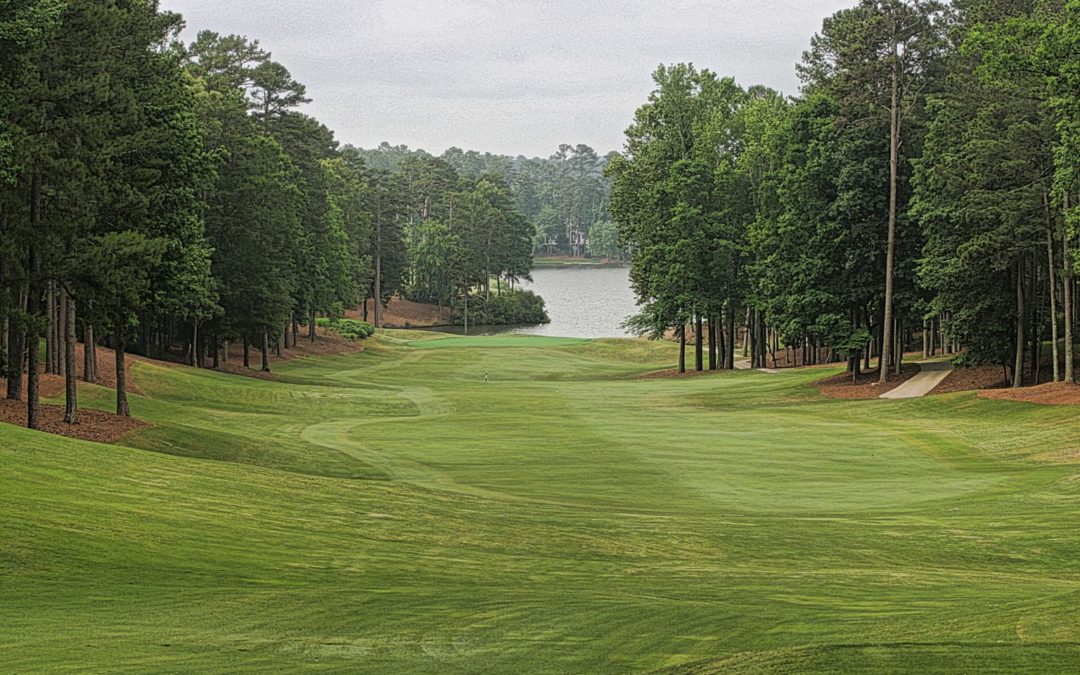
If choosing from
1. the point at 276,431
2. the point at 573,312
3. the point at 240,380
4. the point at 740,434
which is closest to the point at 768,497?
the point at 740,434

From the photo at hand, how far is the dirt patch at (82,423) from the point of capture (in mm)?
28031

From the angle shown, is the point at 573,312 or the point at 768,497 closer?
the point at 768,497

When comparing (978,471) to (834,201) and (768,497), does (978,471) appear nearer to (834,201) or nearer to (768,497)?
(768,497)

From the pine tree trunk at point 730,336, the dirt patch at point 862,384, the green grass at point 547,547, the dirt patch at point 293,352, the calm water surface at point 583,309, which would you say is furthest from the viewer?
the calm water surface at point 583,309

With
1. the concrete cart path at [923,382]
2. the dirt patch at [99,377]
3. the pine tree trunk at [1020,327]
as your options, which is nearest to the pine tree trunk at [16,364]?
the dirt patch at [99,377]

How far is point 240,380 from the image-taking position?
52.4 metres

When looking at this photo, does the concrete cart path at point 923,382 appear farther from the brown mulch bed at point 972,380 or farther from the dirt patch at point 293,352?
the dirt patch at point 293,352

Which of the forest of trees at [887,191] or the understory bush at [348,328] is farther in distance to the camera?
the understory bush at [348,328]

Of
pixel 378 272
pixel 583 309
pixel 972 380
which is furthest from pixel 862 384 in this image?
pixel 583 309

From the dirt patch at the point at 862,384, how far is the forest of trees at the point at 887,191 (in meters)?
0.84

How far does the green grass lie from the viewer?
9766mm

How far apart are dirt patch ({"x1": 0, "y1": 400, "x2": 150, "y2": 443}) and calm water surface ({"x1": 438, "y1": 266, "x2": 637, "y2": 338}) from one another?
2585 inches

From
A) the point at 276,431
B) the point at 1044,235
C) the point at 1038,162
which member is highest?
the point at 1038,162

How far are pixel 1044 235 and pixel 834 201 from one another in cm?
1051
